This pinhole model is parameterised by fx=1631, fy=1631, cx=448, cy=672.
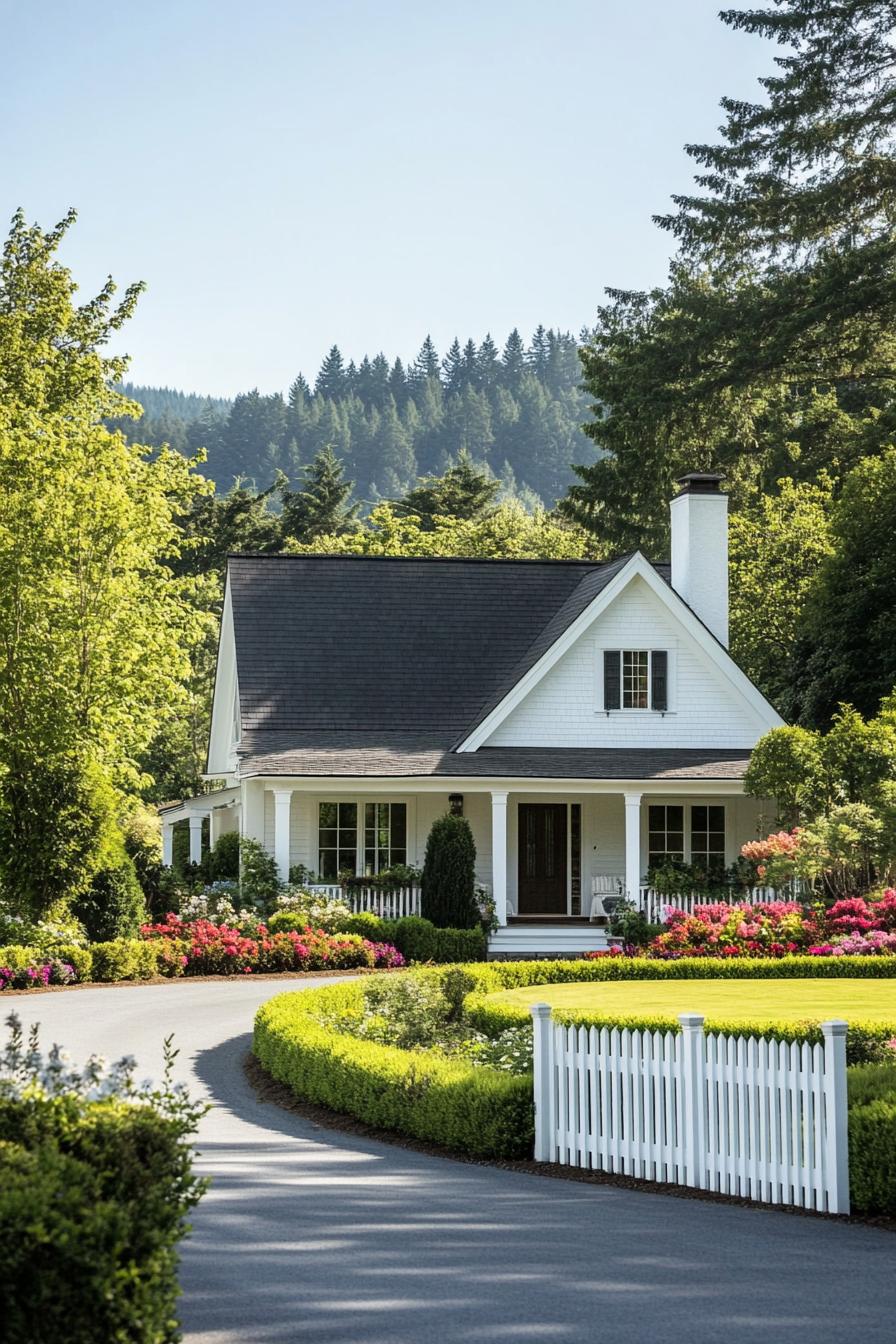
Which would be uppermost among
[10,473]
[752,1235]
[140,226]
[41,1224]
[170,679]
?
[140,226]

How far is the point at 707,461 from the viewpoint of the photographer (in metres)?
46.4

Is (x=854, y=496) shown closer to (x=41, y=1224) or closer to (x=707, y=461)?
(x=707, y=461)

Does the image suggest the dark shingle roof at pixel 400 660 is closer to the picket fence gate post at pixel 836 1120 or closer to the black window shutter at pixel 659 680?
the black window shutter at pixel 659 680

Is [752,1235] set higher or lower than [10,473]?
lower

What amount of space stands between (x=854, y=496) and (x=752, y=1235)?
27377mm

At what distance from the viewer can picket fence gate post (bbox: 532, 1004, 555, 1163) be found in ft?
35.9

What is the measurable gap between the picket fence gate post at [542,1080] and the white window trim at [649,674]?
19730 millimetres

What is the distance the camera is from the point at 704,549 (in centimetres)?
3253

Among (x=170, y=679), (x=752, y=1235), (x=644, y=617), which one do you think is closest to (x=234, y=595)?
(x=170, y=679)

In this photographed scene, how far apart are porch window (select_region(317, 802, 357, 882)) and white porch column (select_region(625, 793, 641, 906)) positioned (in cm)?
528

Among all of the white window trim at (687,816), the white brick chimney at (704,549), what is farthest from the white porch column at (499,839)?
the white brick chimney at (704,549)

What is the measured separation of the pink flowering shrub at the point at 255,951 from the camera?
23875mm

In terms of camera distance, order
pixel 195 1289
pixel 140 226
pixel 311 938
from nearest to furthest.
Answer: pixel 195 1289 < pixel 140 226 < pixel 311 938

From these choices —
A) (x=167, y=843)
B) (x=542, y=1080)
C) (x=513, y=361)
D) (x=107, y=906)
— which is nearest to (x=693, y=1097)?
(x=542, y=1080)
